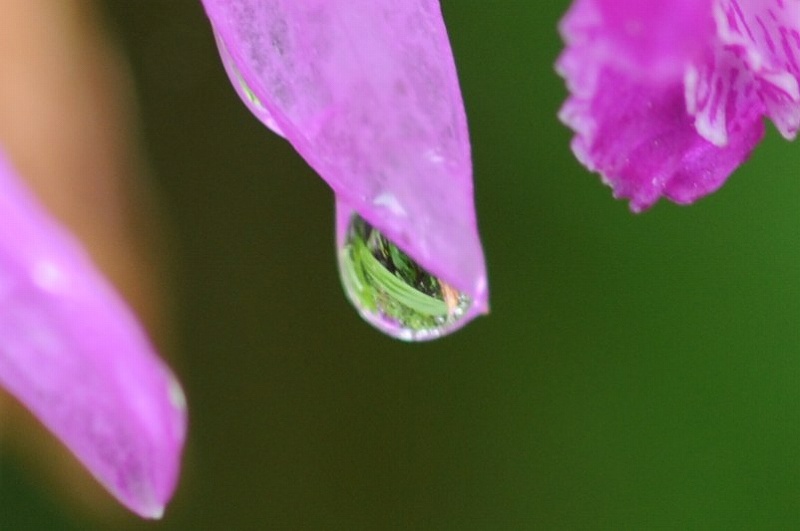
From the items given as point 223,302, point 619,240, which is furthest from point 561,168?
point 223,302

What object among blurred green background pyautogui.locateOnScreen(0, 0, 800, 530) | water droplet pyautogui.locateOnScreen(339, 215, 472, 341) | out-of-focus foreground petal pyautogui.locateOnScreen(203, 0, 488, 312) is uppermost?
out-of-focus foreground petal pyautogui.locateOnScreen(203, 0, 488, 312)

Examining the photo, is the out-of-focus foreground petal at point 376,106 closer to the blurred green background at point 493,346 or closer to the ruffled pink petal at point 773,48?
the ruffled pink petal at point 773,48

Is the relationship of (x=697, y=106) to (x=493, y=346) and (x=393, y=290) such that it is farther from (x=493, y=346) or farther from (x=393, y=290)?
(x=493, y=346)

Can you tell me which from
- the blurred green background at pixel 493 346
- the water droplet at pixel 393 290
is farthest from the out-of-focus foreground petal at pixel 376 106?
the blurred green background at pixel 493 346

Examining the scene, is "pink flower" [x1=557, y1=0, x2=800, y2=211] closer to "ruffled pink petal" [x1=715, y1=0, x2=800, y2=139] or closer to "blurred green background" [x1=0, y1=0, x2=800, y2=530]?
"ruffled pink petal" [x1=715, y1=0, x2=800, y2=139]

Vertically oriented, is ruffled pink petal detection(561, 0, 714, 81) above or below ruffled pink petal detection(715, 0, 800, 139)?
above

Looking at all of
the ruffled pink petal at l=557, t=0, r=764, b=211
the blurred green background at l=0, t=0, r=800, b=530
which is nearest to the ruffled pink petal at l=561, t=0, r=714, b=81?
the ruffled pink petal at l=557, t=0, r=764, b=211

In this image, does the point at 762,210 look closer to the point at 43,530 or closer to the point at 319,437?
the point at 319,437
